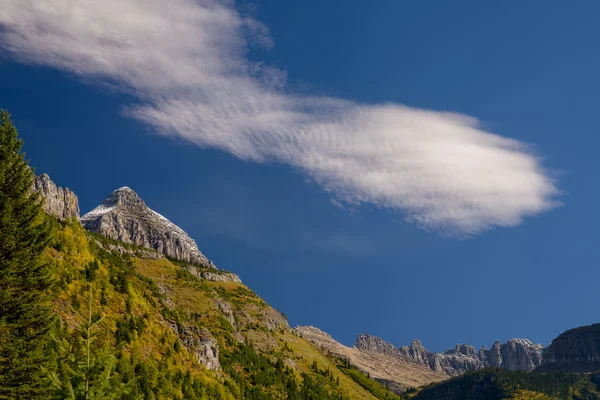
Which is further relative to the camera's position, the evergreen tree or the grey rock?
the grey rock

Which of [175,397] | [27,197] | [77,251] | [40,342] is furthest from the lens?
[77,251]

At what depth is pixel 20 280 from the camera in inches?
1916

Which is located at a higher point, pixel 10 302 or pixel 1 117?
pixel 1 117

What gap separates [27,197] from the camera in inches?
2092

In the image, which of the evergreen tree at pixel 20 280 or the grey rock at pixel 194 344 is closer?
the evergreen tree at pixel 20 280

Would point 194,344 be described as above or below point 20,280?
above

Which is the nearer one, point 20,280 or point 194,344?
point 20,280

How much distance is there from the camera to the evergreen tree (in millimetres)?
46219

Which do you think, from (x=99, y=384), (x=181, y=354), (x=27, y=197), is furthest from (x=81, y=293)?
(x=99, y=384)

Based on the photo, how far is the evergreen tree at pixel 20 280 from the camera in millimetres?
46219

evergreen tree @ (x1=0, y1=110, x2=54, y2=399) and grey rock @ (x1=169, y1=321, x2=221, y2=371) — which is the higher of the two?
grey rock @ (x1=169, y1=321, x2=221, y2=371)

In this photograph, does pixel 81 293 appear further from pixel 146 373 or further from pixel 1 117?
pixel 1 117

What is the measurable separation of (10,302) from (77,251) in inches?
3168

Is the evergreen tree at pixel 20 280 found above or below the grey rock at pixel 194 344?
below
